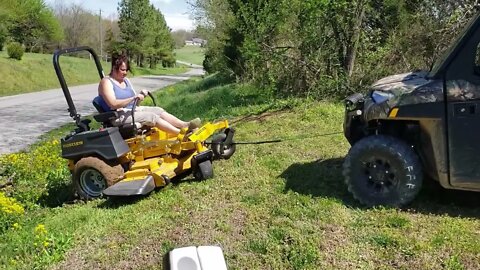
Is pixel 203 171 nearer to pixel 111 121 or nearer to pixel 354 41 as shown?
pixel 111 121

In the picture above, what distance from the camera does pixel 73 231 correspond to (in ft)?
16.8

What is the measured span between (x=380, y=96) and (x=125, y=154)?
3.36 metres

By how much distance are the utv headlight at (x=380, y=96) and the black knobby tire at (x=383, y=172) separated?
0.37 m

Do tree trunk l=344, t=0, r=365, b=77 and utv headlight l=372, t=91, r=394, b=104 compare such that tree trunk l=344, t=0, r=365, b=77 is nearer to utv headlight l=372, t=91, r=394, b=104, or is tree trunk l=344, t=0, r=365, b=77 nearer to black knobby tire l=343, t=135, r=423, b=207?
utv headlight l=372, t=91, r=394, b=104

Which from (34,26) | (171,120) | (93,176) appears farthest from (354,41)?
(34,26)

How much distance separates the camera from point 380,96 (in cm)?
492

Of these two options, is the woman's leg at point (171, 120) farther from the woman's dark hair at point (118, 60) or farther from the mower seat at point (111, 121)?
the woman's dark hair at point (118, 60)

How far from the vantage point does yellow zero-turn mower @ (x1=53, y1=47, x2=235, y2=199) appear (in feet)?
20.5

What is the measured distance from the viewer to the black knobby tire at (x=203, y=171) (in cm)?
637

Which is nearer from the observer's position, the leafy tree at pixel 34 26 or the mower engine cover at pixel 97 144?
the mower engine cover at pixel 97 144

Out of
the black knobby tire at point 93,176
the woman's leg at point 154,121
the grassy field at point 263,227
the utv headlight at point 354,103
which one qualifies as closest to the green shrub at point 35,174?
the grassy field at point 263,227

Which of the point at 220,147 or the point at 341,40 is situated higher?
the point at 341,40

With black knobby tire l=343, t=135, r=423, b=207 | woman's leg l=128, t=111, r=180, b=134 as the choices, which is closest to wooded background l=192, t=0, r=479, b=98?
woman's leg l=128, t=111, r=180, b=134

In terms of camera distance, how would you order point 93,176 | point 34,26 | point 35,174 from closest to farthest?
1. point 93,176
2. point 35,174
3. point 34,26
